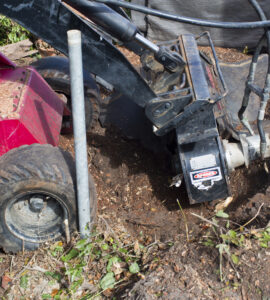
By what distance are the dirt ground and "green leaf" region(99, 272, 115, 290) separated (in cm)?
6

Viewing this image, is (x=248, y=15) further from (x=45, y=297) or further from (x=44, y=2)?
(x=45, y=297)

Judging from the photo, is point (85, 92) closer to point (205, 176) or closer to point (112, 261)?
point (205, 176)

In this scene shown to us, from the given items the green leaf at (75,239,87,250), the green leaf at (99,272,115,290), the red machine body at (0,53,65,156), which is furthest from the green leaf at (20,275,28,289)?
the red machine body at (0,53,65,156)

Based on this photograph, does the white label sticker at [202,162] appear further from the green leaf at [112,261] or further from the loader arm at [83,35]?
the green leaf at [112,261]

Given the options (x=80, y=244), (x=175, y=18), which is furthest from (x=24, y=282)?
(x=175, y=18)

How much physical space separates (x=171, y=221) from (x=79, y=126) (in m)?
1.25

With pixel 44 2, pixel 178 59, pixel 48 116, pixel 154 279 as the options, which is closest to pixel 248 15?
pixel 178 59

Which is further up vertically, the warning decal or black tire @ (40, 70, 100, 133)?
black tire @ (40, 70, 100, 133)

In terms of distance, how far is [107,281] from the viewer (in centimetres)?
247

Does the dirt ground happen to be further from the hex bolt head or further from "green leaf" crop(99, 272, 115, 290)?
the hex bolt head

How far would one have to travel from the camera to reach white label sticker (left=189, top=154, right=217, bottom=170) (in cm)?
292

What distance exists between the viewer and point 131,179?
3484mm

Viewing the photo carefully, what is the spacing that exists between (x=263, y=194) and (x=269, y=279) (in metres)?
0.87

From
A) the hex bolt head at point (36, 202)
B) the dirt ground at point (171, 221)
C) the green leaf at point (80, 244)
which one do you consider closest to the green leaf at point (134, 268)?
the dirt ground at point (171, 221)
